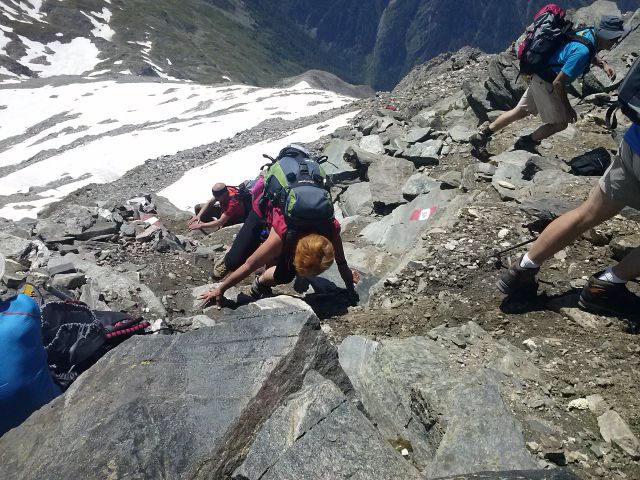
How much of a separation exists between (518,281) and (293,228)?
3015 mm

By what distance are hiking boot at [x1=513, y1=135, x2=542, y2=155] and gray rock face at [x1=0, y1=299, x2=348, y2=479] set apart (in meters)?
7.91

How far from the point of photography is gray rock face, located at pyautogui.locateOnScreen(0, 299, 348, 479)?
3.66 meters

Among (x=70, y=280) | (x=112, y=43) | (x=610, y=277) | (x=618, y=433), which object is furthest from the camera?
(x=112, y=43)

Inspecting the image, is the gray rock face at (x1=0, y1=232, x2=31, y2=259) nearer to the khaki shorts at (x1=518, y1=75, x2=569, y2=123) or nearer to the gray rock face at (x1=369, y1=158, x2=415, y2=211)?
the gray rock face at (x1=369, y1=158, x2=415, y2=211)

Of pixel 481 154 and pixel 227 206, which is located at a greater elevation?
pixel 481 154

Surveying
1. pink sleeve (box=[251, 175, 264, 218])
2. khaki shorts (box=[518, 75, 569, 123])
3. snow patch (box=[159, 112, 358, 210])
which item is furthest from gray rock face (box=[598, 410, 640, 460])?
snow patch (box=[159, 112, 358, 210])

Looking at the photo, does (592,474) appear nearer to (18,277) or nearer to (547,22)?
(547,22)

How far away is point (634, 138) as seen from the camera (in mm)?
4746

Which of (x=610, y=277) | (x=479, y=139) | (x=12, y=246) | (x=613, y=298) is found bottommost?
(x=12, y=246)

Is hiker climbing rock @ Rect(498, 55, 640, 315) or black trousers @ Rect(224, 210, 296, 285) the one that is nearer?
hiker climbing rock @ Rect(498, 55, 640, 315)

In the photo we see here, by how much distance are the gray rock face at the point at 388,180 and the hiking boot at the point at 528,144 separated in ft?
8.89

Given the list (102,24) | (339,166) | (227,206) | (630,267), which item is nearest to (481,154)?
(339,166)

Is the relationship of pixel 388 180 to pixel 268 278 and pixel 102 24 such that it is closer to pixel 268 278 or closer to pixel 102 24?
pixel 268 278

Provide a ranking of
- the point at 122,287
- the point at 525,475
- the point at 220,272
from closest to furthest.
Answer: the point at 525,475 → the point at 122,287 → the point at 220,272
